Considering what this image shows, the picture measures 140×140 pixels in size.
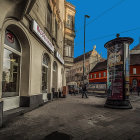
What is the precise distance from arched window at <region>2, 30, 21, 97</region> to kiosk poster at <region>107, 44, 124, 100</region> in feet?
18.3

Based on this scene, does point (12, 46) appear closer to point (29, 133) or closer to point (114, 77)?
point (29, 133)

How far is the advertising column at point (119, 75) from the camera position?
23.8 ft

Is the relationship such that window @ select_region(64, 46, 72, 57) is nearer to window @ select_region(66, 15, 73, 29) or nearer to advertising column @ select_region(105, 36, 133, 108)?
window @ select_region(66, 15, 73, 29)

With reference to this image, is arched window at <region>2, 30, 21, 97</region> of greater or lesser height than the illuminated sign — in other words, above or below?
below

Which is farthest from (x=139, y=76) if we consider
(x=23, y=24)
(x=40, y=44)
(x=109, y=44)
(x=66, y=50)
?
(x=23, y=24)

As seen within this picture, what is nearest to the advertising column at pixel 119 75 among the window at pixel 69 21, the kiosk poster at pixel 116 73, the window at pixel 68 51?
the kiosk poster at pixel 116 73

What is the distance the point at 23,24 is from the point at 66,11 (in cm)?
1298

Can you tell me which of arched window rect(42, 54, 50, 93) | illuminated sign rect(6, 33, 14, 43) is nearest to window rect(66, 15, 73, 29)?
arched window rect(42, 54, 50, 93)

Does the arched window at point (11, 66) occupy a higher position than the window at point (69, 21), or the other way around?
the window at point (69, 21)

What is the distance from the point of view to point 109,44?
8117mm

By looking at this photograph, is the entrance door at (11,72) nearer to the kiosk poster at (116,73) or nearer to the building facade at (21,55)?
the building facade at (21,55)

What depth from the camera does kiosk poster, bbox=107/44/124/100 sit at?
733 centimetres

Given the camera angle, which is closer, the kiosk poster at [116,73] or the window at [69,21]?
the kiosk poster at [116,73]

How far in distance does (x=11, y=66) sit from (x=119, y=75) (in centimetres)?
612
